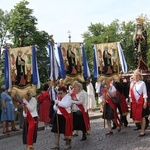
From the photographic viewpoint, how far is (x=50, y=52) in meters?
11.5

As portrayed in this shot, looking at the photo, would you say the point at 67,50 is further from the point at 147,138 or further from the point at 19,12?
the point at 19,12

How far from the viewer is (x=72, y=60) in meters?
12.8

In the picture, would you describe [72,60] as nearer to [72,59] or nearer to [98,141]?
[72,59]

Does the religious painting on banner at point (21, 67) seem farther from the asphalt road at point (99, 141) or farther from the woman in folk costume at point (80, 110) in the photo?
the asphalt road at point (99, 141)

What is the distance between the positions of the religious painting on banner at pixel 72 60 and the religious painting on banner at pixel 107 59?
92 cm

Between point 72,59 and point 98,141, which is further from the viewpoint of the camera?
point 72,59

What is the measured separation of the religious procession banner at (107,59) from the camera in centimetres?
1340

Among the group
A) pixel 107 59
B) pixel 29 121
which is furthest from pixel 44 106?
pixel 29 121

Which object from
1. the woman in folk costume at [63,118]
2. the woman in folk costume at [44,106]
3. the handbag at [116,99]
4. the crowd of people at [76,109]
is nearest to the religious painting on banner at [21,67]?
the crowd of people at [76,109]

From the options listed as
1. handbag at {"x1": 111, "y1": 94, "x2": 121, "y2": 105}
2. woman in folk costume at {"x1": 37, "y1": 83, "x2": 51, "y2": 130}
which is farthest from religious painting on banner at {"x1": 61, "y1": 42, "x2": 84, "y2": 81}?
woman in folk costume at {"x1": 37, "y1": 83, "x2": 51, "y2": 130}

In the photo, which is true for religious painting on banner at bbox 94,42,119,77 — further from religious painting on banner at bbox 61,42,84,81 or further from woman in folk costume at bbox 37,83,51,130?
woman in folk costume at bbox 37,83,51,130

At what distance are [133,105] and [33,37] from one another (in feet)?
97.4

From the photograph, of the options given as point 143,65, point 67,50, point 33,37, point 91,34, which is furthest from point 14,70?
point 91,34

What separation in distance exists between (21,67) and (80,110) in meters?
2.06
